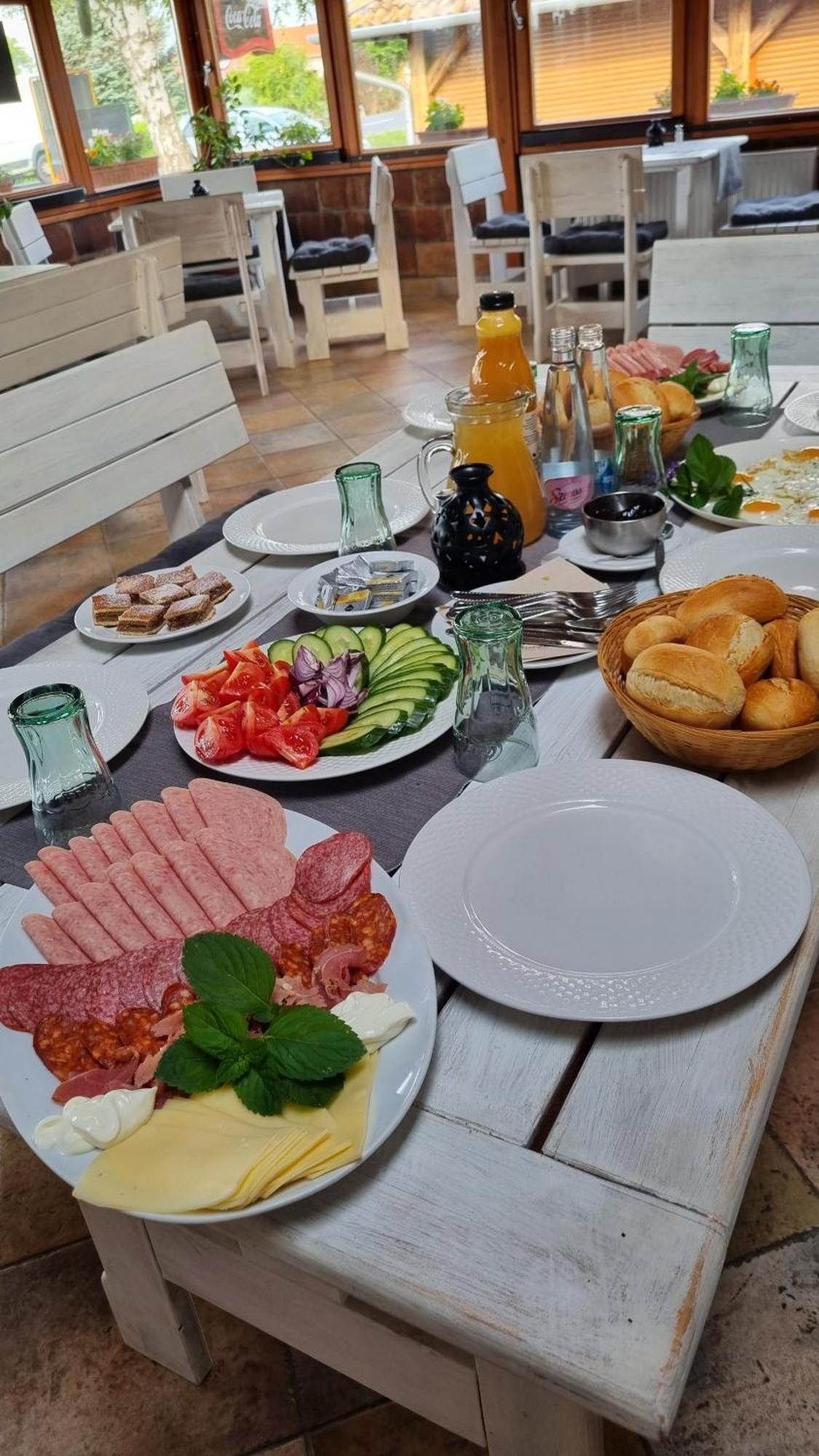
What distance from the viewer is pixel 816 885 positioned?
2.53 ft

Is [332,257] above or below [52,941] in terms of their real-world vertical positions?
below

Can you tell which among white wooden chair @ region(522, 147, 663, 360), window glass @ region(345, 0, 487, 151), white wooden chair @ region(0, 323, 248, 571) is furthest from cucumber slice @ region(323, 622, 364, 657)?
window glass @ region(345, 0, 487, 151)

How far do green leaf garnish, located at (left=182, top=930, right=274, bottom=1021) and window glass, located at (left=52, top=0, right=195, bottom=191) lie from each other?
6.96 m

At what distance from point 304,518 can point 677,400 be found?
0.54 meters

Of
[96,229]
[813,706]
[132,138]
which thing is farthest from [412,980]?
[132,138]

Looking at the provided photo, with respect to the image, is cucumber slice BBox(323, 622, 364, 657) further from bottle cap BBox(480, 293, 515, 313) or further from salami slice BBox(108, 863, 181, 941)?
bottle cap BBox(480, 293, 515, 313)

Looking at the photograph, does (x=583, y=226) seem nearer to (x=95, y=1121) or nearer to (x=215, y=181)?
(x=215, y=181)

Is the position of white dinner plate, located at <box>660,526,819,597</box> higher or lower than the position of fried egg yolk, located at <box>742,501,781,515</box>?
higher

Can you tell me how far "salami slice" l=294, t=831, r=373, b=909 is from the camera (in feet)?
2.45

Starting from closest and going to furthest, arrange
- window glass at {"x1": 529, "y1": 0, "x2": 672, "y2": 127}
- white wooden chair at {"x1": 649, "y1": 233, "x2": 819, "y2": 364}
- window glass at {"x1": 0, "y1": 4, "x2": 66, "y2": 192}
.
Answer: white wooden chair at {"x1": 649, "y1": 233, "x2": 819, "y2": 364} → window glass at {"x1": 529, "y1": 0, "x2": 672, "y2": 127} → window glass at {"x1": 0, "y1": 4, "x2": 66, "y2": 192}

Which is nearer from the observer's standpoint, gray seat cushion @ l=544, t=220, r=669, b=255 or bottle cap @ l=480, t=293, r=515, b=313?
bottle cap @ l=480, t=293, r=515, b=313

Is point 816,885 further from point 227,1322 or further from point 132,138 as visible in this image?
point 132,138

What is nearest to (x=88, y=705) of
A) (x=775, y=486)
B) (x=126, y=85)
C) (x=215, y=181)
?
(x=775, y=486)

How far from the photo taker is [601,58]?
5.96 meters
